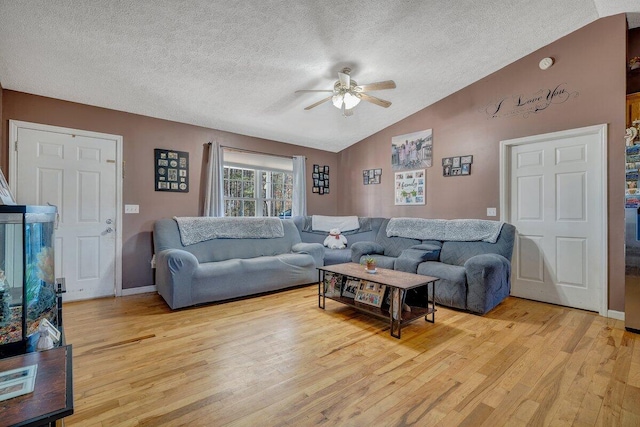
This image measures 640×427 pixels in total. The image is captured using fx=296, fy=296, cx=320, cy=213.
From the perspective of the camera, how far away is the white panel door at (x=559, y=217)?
10.3 ft

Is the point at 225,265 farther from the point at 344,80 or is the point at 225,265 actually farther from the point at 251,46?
the point at 344,80

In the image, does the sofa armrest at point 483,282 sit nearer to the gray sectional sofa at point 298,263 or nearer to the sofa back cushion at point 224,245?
the gray sectional sofa at point 298,263

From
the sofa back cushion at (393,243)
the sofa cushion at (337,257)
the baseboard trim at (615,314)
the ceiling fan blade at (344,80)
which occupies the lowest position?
the baseboard trim at (615,314)

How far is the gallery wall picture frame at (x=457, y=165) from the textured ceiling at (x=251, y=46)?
1.00m

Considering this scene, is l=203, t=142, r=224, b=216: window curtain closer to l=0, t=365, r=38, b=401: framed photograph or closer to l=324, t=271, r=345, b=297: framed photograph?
l=324, t=271, r=345, b=297: framed photograph

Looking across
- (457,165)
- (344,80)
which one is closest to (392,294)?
(344,80)

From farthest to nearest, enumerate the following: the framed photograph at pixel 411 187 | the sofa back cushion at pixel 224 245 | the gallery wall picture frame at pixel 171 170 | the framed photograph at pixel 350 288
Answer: the framed photograph at pixel 411 187 → the gallery wall picture frame at pixel 171 170 → the sofa back cushion at pixel 224 245 → the framed photograph at pixel 350 288

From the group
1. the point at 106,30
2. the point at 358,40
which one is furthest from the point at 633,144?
the point at 106,30

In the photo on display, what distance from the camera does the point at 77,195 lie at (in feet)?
11.2

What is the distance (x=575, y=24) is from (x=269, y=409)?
449 centimetres

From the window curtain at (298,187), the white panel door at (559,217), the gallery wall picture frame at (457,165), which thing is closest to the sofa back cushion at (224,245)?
the window curtain at (298,187)

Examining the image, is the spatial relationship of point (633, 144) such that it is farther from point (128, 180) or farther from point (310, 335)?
point (128, 180)

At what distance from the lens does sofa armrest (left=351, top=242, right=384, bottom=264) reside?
4.18 metres

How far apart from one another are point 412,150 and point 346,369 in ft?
12.0
